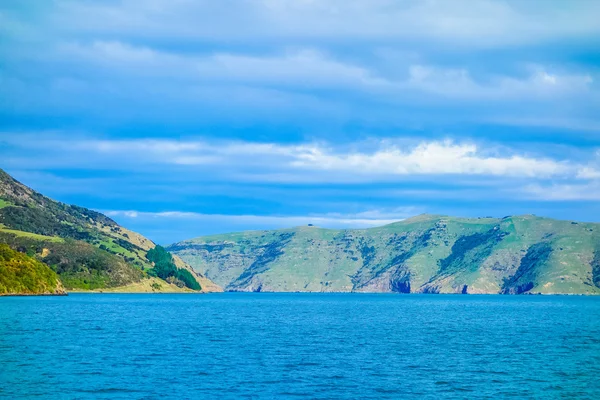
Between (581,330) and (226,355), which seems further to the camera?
(581,330)

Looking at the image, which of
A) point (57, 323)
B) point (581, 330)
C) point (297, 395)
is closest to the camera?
point (297, 395)

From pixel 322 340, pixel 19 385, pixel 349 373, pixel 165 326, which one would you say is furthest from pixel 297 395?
pixel 165 326

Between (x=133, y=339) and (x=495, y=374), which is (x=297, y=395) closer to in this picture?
(x=495, y=374)

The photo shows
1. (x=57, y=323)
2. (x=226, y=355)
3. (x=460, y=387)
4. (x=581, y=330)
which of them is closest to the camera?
(x=460, y=387)

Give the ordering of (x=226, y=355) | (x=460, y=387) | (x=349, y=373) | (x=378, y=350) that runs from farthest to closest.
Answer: (x=378, y=350), (x=226, y=355), (x=349, y=373), (x=460, y=387)

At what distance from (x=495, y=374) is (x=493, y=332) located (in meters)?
76.8

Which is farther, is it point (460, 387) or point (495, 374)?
point (495, 374)

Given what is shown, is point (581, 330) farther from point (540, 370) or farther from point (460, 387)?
point (460, 387)

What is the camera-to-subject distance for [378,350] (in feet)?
394

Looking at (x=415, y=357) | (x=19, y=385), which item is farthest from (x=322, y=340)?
(x=19, y=385)

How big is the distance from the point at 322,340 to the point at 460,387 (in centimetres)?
5758

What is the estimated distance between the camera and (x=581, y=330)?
179 metres

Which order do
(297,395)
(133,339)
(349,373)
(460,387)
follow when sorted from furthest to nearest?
(133,339), (349,373), (460,387), (297,395)

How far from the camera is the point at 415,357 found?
111 meters
